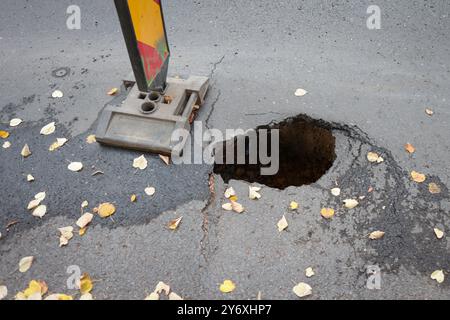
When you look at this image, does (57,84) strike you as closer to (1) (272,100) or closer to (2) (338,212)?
(1) (272,100)

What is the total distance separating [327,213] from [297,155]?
2.84 feet

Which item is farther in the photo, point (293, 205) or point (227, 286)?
point (293, 205)

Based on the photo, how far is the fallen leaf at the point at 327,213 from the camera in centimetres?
296

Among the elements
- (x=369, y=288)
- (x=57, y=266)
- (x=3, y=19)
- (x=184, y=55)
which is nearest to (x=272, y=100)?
(x=184, y=55)

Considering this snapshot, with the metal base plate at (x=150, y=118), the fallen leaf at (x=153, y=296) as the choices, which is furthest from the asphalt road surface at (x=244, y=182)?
the metal base plate at (x=150, y=118)

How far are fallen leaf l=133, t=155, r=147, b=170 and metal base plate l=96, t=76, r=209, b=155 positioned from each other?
96 mm

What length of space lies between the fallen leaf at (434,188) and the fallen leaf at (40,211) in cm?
333

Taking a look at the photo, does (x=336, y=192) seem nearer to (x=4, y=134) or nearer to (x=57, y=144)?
(x=57, y=144)

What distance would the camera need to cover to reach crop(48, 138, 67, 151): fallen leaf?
3.53 m

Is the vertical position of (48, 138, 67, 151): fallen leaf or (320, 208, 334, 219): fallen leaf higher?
(48, 138, 67, 151): fallen leaf

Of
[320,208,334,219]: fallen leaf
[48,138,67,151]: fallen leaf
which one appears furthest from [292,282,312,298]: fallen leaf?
[48,138,67,151]: fallen leaf

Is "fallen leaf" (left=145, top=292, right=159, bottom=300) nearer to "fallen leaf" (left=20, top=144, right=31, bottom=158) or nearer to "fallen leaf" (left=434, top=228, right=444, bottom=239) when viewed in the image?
"fallen leaf" (left=20, top=144, right=31, bottom=158)

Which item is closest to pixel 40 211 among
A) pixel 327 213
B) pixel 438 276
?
pixel 327 213

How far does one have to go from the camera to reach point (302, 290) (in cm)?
265
